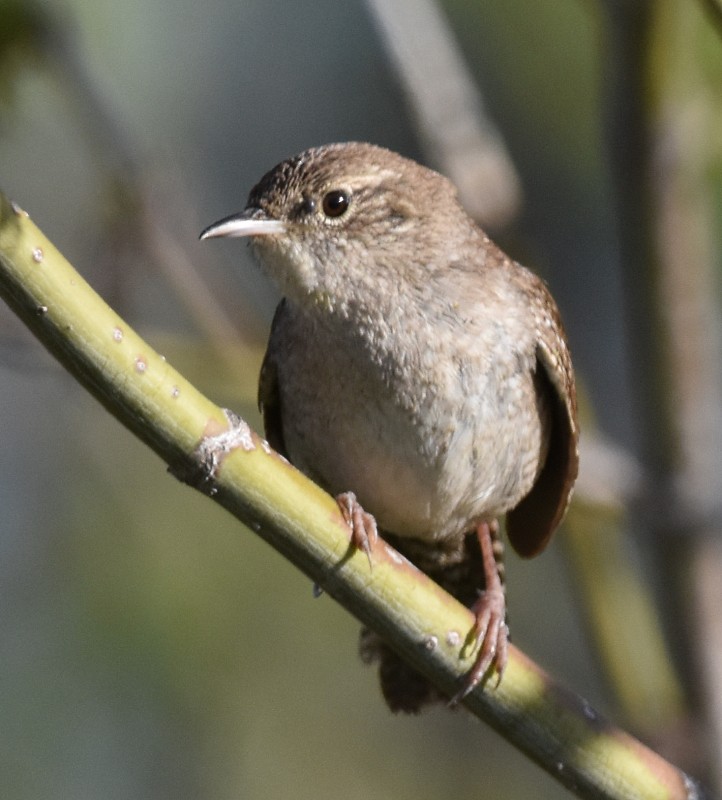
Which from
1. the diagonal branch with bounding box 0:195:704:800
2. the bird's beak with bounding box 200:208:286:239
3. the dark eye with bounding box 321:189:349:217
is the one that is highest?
the dark eye with bounding box 321:189:349:217

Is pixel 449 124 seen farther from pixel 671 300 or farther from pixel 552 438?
pixel 552 438

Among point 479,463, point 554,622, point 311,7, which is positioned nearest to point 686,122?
point 479,463

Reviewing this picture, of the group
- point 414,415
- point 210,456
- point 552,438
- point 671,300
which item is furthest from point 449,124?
point 210,456

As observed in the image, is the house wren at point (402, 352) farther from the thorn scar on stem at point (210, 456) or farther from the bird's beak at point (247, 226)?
the thorn scar on stem at point (210, 456)

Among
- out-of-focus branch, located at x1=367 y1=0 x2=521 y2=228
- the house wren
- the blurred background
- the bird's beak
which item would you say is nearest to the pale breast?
the house wren

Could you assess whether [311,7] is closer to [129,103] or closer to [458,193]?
[129,103]

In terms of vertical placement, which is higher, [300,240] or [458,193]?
[458,193]

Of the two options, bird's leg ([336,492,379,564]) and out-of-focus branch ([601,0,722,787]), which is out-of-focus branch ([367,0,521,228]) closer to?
out-of-focus branch ([601,0,722,787])
